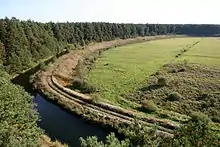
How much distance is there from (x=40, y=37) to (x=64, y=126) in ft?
170

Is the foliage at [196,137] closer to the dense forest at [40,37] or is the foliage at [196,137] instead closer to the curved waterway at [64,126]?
→ the curved waterway at [64,126]

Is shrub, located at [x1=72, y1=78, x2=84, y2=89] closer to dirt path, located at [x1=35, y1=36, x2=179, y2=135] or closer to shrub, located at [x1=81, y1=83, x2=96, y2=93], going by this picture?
shrub, located at [x1=81, y1=83, x2=96, y2=93]

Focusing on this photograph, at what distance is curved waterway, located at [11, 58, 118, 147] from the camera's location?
32.1 meters

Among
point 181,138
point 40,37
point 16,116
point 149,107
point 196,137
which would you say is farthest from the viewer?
point 40,37

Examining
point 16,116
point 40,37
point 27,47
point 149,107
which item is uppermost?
point 40,37

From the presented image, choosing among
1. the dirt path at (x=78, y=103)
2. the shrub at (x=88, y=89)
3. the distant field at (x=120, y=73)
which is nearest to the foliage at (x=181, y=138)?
the dirt path at (x=78, y=103)

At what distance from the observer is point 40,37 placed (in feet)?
267

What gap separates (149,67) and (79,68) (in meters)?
18.9

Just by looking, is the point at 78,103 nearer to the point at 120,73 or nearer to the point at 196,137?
the point at 120,73

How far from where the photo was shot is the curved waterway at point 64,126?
3206cm

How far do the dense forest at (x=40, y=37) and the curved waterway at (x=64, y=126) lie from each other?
2146 cm

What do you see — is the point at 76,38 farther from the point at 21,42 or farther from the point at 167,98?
the point at 167,98

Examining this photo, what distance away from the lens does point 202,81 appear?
52.4 meters

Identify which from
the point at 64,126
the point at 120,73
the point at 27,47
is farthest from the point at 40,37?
the point at 64,126
